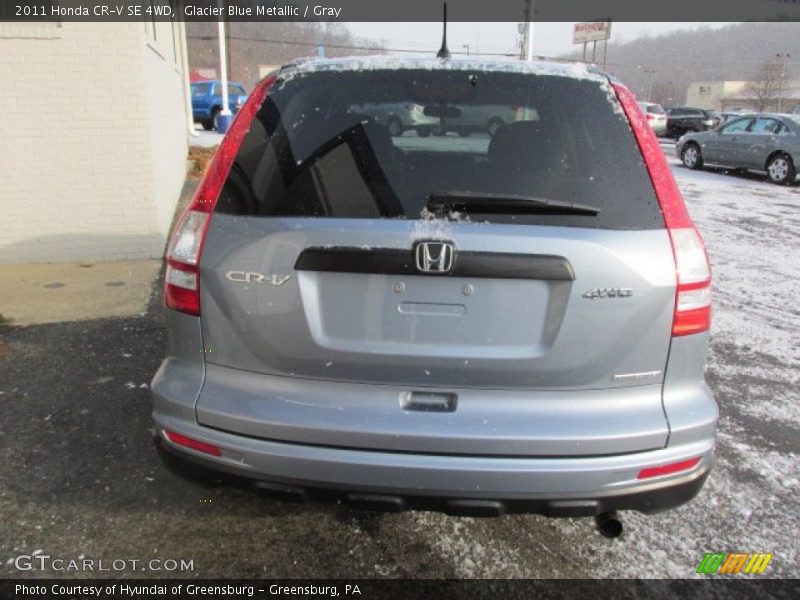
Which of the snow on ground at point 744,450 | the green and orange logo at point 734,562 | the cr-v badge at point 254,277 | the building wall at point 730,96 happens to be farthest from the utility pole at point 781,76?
the cr-v badge at point 254,277

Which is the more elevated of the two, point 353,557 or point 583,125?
point 583,125

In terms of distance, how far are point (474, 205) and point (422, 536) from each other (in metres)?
1.40

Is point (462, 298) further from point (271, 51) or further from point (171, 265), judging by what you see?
point (271, 51)

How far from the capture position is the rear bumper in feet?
6.29

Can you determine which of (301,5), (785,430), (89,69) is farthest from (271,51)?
(785,430)

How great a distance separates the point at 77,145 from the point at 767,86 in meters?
85.9

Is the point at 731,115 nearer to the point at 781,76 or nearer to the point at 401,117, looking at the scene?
the point at 401,117

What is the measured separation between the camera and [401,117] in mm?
2447

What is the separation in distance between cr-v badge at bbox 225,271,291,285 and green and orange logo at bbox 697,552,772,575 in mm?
1910

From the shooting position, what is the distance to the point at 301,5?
1084cm

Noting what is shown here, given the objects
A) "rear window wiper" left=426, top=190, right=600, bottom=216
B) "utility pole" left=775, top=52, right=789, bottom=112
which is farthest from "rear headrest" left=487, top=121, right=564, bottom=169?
"utility pole" left=775, top=52, right=789, bottom=112

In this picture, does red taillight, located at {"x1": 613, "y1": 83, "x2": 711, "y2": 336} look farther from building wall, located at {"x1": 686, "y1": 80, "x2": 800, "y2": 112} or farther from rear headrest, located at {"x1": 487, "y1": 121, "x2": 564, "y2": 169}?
building wall, located at {"x1": 686, "y1": 80, "x2": 800, "y2": 112}

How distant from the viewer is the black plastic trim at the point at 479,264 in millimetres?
1917

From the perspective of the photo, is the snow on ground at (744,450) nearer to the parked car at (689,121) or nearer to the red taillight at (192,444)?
the red taillight at (192,444)
